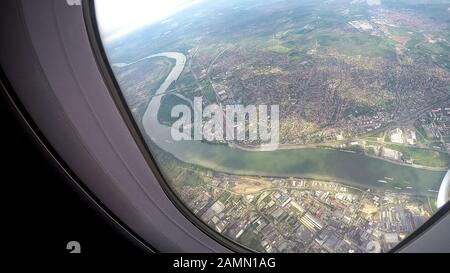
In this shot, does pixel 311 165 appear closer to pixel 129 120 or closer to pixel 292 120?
pixel 292 120

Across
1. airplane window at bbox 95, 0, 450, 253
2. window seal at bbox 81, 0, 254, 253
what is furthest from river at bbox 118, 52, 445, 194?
window seal at bbox 81, 0, 254, 253

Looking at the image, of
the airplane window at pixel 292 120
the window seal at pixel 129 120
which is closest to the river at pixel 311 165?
the airplane window at pixel 292 120

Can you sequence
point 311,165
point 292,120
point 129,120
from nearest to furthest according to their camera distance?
point 129,120 < point 311,165 < point 292,120

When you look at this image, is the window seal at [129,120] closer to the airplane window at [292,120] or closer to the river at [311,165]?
the airplane window at [292,120]

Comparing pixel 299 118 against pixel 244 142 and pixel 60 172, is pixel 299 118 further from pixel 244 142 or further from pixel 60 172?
pixel 60 172

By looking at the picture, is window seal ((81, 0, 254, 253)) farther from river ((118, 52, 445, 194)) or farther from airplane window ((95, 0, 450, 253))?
river ((118, 52, 445, 194))

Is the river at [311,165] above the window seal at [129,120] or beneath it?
beneath

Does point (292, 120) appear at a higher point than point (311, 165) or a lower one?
higher

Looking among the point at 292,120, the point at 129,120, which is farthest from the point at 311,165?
the point at 129,120
